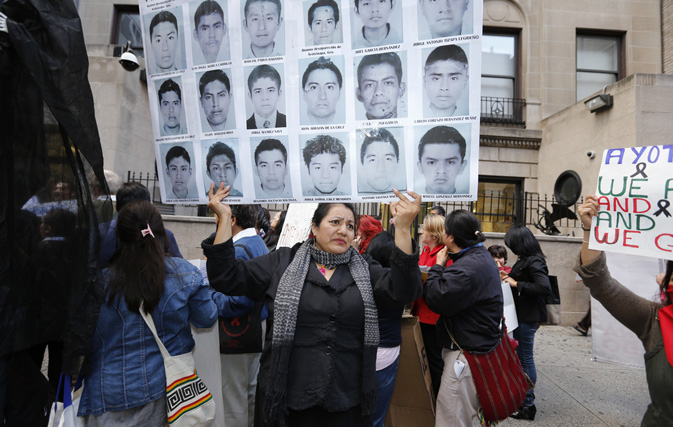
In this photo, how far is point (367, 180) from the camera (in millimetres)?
2387

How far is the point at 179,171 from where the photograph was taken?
273 cm

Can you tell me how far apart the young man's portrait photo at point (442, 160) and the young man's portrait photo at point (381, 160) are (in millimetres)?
122

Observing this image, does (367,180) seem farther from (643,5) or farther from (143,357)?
(643,5)

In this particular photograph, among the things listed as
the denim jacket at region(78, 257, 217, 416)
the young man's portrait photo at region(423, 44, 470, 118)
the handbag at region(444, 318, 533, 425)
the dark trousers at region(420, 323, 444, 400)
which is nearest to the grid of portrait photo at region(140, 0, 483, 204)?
the young man's portrait photo at region(423, 44, 470, 118)

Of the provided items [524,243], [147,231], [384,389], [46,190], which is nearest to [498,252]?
[524,243]

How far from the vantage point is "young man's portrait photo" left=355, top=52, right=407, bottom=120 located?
2.33 m

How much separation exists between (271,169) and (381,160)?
702 mm

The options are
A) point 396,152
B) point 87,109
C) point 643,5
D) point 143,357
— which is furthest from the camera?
point 643,5

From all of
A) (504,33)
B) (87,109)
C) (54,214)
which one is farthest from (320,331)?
(504,33)

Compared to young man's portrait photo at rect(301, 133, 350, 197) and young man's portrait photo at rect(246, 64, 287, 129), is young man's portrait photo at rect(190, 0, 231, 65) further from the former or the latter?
young man's portrait photo at rect(301, 133, 350, 197)

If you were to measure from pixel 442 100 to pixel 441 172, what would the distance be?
1.32ft

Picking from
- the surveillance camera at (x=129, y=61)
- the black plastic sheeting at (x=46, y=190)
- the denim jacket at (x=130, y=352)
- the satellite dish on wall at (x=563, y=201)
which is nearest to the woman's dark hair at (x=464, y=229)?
the denim jacket at (x=130, y=352)

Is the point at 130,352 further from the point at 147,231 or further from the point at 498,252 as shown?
the point at 498,252

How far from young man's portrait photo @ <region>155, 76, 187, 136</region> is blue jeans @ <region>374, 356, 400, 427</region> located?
220cm
